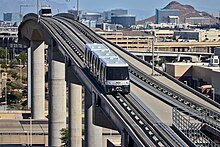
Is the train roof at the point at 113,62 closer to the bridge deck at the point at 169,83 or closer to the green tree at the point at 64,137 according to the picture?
the bridge deck at the point at 169,83

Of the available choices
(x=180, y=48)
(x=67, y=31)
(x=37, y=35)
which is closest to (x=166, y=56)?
(x=180, y=48)

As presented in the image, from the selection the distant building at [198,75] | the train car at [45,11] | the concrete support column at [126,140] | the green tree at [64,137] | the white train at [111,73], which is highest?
the train car at [45,11]

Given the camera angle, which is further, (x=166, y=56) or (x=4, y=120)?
(x=166, y=56)

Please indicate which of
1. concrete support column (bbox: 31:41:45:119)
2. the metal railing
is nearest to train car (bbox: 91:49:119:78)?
the metal railing

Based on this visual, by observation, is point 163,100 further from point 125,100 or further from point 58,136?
point 58,136

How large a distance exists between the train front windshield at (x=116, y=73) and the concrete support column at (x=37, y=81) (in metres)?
29.7

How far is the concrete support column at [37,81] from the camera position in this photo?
5191cm

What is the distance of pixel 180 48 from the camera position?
424 feet

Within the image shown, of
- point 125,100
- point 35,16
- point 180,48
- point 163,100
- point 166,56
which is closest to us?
point 125,100

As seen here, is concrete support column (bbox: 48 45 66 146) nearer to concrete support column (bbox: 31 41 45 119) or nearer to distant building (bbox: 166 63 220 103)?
concrete support column (bbox: 31 41 45 119)

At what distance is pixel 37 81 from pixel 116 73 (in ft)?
104

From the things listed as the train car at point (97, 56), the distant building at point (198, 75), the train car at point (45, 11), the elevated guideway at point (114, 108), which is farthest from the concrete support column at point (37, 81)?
the train car at point (97, 56)

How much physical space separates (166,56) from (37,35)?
58.3 meters

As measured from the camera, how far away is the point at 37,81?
5325 cm
